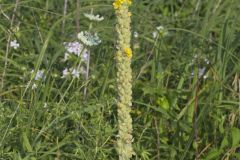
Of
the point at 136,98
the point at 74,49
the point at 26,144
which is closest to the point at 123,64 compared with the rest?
the point at 26,144

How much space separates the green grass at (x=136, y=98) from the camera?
117 inches

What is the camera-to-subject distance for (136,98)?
354 cm

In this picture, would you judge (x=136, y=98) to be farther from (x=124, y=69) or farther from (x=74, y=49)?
(x=124, y=69)

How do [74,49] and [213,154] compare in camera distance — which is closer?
[213,154]

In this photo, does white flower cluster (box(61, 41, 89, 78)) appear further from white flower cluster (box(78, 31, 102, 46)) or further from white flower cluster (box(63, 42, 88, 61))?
white flower cluster (box(78, 31, 102, 46))

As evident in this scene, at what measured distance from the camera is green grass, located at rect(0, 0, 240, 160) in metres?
2.97

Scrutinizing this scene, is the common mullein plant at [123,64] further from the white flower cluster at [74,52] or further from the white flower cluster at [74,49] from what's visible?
the white flower cluster at [74,49]

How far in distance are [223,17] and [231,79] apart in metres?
0.75

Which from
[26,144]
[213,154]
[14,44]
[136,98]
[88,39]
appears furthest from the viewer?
[14,44]

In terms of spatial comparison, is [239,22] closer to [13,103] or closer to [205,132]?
[205,132]

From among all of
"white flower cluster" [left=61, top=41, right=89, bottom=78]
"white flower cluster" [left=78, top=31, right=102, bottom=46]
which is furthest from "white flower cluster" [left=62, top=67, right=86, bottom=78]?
"white flower cluster" [left=78, top=31, right=102, bottom=46]

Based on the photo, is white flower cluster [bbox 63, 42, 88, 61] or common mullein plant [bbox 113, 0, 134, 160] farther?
white flower cluster [bbox 63, 42, 88, 61]

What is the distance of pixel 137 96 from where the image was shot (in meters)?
3.55

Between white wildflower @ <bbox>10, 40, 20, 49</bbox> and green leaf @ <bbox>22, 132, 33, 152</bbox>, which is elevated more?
white wildflower @ <bbox>10, 40, 20, 49</bbox>
